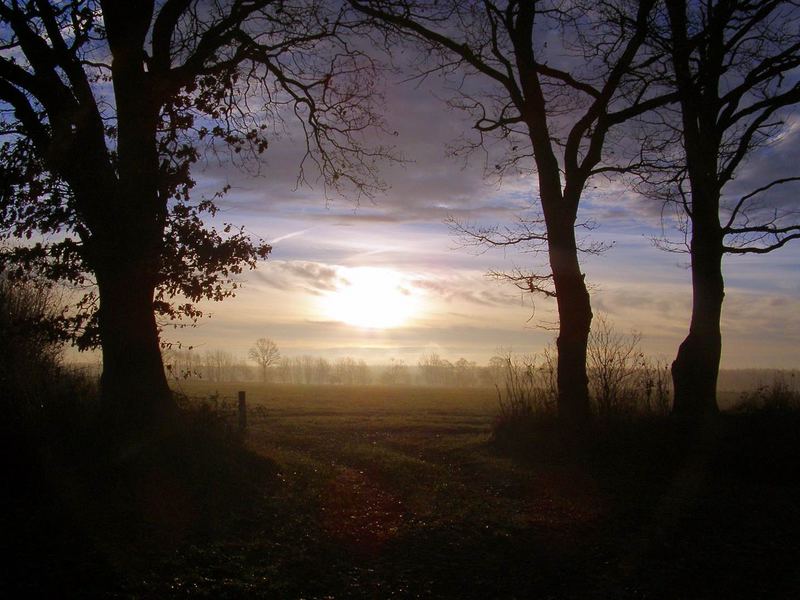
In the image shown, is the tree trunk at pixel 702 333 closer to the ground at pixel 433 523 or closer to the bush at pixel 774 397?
the bush at pixel 774 397

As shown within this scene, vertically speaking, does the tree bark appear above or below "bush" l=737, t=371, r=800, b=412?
above

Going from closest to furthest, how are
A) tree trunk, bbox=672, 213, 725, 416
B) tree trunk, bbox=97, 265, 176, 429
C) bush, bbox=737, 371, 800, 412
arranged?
tree trunk, bbox=97, 265, 176, 429 → tree trunk, bbox=672, 213, 725, 416 → bush, bbox=737, 371, 800, 412

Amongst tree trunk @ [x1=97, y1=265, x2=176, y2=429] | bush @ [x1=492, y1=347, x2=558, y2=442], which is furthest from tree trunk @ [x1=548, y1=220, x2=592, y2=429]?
tree trunk @ [x1=97, y1=265, x2=176, y2=429]

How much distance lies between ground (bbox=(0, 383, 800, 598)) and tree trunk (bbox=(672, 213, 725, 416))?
7.05 feet

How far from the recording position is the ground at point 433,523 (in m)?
5.53

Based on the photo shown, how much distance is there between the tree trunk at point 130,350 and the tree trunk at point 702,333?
32.9ft

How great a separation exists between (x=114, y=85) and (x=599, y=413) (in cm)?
1085

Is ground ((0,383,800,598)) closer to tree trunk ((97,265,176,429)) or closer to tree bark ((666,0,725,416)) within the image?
tree trunk ((97,265,176,429))

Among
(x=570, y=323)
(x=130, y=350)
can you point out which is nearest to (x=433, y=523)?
(x=130, y=350)

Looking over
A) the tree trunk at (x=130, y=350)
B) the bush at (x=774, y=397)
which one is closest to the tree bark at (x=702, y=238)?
the bush at (x=774, y=397)

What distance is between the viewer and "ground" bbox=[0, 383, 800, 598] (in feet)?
18.1

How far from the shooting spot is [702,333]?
47.4 feet

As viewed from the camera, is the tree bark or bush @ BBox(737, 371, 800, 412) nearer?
the tree bark

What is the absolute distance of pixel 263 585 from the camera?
17.6 ft
